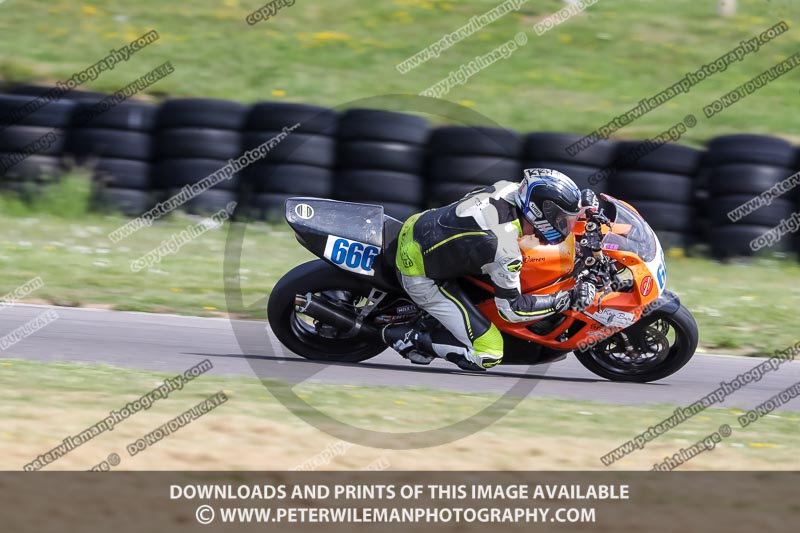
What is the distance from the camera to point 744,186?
41.1 ft

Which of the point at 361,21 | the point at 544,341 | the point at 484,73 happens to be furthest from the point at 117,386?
the point at 361,21

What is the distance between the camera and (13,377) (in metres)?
6.87

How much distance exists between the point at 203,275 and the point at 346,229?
3756 mm

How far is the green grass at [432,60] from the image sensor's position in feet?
52.8

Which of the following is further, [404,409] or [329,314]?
[329,314]

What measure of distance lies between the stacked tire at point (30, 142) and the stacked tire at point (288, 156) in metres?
2.36

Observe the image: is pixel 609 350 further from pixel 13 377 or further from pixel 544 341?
pixel 13 377

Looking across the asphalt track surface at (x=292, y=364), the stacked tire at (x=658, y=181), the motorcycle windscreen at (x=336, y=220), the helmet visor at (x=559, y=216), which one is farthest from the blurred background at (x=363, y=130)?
the helmet visor at (x=559, y=216)

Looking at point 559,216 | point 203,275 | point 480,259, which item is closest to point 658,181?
point 203,275

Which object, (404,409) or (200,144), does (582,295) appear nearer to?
(404,409)

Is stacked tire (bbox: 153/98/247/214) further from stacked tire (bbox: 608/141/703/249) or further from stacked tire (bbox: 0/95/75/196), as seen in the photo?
stacked tire (bbox: 608/141/703/249)

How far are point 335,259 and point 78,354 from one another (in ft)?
6.99

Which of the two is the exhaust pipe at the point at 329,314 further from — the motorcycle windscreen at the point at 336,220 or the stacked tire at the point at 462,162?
the stacked tire at the point at 462,162

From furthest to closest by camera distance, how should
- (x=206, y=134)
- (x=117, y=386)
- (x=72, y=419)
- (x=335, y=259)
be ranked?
(x=206, y=134) < (x=335, y=259) < (x=117, y=386) < (x=72, y=419)
